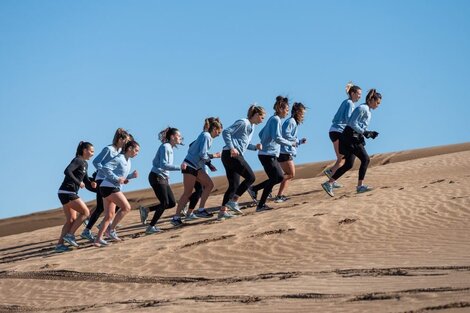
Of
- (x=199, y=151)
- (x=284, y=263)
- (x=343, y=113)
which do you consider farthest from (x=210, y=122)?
(x=284, y=263)

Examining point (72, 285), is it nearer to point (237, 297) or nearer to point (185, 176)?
point (237, 297)

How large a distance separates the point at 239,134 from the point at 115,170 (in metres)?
2.19

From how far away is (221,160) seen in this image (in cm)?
1573

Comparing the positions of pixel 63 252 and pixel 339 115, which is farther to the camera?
pixel 339 115

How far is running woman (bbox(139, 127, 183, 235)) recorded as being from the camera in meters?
15.5

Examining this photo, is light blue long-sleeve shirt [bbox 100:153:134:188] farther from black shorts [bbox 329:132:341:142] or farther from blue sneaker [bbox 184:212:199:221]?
black shorts [bbox 329:132:341:142]

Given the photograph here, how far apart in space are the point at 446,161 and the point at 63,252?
1174cm

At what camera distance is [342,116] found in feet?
A: 57.4

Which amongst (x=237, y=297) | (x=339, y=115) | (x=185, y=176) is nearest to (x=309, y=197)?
(x=339, y=115)

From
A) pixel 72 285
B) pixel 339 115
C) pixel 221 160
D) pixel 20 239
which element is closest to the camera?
pixel 72 285

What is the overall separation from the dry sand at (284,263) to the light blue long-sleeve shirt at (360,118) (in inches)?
45.1

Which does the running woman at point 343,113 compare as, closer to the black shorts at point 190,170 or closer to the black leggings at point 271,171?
the black leggings at point 271,171

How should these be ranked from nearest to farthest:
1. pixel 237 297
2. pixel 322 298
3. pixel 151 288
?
pixel 322 298
pixel 237 297
pixel 151 288

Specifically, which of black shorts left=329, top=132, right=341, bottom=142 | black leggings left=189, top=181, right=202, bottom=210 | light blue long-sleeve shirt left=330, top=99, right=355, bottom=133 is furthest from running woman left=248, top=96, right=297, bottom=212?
black shorts left=329, top=132, right=341, bottom=142
